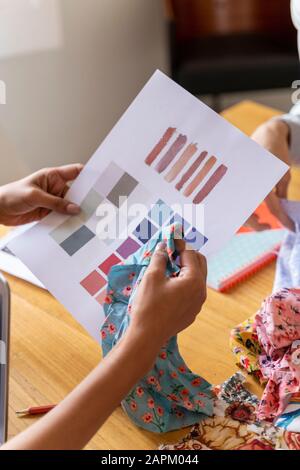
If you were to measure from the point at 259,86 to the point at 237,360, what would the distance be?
1.78 metres

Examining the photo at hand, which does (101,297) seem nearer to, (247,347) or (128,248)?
(128,248)

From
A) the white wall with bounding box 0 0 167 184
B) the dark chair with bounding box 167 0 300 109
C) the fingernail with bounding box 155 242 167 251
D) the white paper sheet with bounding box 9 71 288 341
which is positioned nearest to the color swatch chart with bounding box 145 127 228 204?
the white paper sheet with bounding box 9 71 288 341

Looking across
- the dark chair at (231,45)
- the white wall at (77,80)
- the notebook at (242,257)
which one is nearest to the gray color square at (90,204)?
the notebook at (242,257)

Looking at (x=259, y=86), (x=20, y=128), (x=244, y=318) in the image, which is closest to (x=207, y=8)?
(x=259, y=86)

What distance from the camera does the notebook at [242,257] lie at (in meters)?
0.91

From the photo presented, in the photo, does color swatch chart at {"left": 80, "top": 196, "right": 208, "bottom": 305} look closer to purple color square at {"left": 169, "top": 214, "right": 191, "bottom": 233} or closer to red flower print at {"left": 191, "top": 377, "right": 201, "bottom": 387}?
purple color square at {"left": 169, "top": 214, "right": 191, "bottom": 233}

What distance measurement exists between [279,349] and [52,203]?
1.24 feet

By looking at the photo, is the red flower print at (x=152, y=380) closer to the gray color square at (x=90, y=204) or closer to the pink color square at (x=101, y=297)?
the pink color square at (x=101, y=297)

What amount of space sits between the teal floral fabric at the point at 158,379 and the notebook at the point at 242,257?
0.71 feet

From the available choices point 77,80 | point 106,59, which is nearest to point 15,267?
point 77,80

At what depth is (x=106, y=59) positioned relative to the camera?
2416 mm

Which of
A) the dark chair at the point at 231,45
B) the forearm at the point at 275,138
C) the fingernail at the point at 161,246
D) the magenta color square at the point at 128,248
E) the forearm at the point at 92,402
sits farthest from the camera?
the dark chair at the point at 231,45
